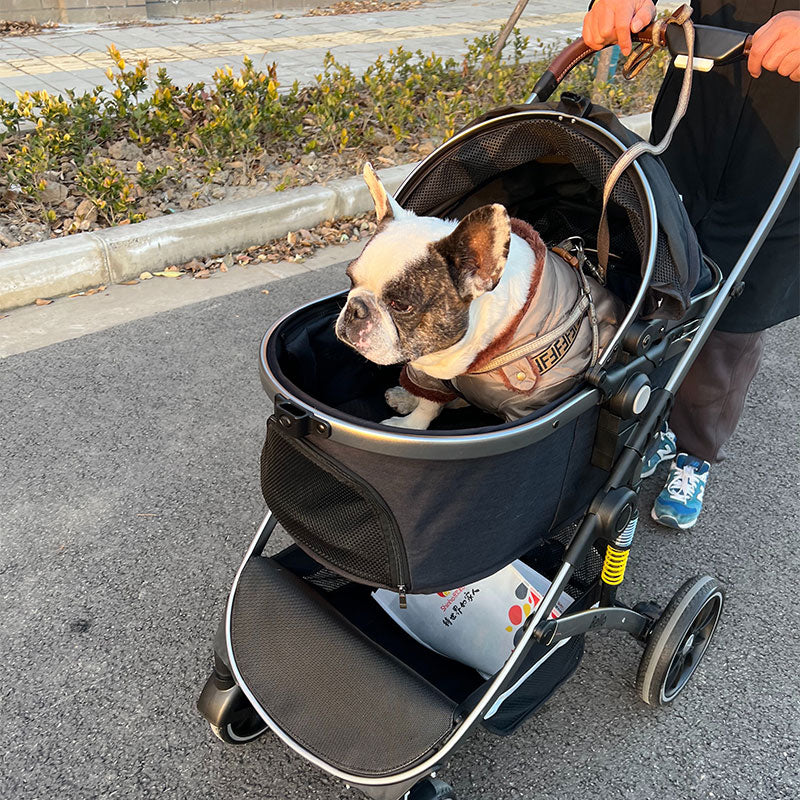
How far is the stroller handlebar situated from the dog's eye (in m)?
0.93

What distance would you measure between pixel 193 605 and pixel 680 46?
2102 millimetres

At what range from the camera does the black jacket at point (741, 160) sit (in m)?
2.35

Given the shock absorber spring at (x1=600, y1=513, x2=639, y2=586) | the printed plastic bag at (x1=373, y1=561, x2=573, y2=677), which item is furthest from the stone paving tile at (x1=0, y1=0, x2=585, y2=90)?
the shock absorber spring at (x1=600, y1=513, x2=639, y2=586)

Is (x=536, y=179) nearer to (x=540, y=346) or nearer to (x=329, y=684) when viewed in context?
(x=540, y=346)

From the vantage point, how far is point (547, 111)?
6.49ft

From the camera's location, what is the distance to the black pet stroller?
155 centimetres

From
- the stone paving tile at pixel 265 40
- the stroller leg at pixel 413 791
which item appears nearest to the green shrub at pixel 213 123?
the stone paving tile at pixel 265 40

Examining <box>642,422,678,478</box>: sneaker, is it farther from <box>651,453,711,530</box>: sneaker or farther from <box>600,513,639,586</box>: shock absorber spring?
<box>600,513,639,586</box>: shock absorber spring

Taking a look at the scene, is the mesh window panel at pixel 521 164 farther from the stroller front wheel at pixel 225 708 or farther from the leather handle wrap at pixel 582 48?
the stroller front wheel at pixel 225 708

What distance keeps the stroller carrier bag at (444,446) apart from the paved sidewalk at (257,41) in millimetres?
4786

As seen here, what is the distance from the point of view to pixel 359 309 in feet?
5.76

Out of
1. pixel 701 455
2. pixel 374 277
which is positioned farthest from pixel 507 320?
pixel 701 455

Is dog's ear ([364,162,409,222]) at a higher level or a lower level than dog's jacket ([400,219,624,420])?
higher

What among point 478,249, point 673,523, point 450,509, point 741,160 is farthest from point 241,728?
point 741,160
